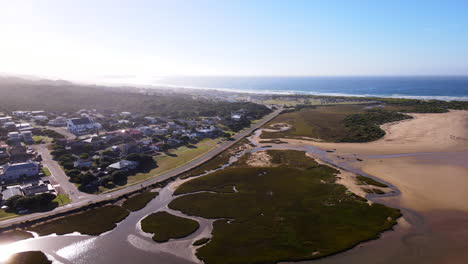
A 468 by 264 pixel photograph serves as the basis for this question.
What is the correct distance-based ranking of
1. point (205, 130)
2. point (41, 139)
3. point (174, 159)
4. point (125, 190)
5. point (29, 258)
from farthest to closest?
1. point (205, 130)
2. point (41, 139)
3. point (174, 159)
4. point (125, 190)
5. point (29, 258)

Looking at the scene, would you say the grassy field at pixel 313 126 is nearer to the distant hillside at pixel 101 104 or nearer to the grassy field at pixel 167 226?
the distant hillside at pixel 101 104

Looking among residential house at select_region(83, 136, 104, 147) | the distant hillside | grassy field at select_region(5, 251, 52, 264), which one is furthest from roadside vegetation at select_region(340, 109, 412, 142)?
grassy field at select_region(5, 251, 52, 264)

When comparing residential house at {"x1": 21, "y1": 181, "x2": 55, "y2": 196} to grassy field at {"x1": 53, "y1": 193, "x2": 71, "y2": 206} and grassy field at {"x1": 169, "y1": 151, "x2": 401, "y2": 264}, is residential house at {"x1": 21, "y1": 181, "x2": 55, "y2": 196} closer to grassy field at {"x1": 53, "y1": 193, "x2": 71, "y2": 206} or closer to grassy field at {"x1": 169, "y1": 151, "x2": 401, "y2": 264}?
grassy field at {"x1": 53, "y1": 193, "x2": 71, "y2": 206}

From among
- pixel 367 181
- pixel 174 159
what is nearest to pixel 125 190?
pixel 174 159

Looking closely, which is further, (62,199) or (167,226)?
(62,199)

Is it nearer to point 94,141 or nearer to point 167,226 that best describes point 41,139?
point 94,141
